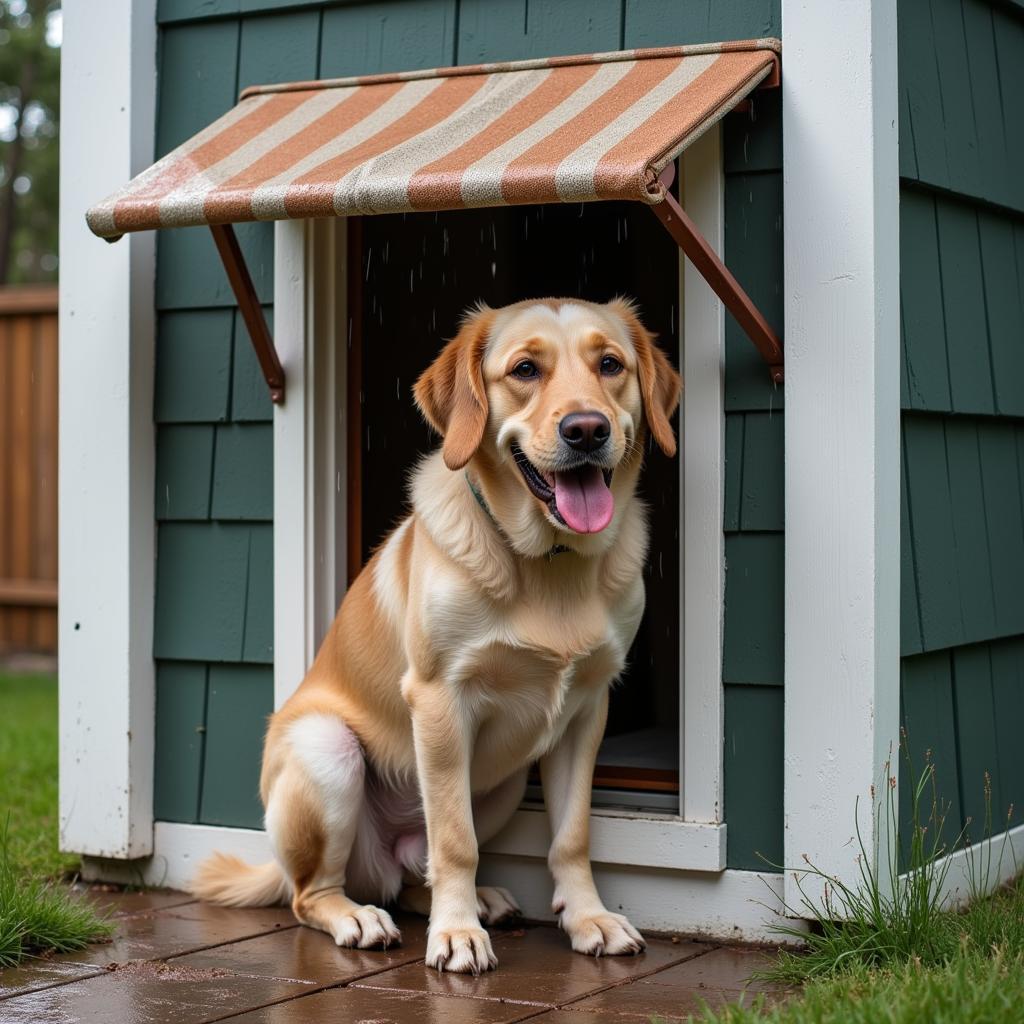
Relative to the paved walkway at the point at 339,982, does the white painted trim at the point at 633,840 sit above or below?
above

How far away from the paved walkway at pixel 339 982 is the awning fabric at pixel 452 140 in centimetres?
168

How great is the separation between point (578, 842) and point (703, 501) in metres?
0.89

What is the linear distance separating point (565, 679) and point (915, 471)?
1028mm

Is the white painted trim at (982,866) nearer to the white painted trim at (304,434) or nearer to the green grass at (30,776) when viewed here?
the white painted trim at (304,434)

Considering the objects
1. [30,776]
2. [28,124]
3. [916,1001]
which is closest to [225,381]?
[30,776]

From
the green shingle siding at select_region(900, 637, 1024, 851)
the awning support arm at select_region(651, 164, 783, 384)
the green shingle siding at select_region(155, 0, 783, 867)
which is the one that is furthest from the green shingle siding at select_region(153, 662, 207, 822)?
the green shingle siding at select_region(900, 637, 1024, 851)

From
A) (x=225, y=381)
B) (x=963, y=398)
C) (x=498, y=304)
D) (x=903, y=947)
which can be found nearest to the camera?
(x=903, y=947)

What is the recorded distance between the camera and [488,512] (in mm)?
3590

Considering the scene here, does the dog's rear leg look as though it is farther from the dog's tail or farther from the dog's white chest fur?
the dog's white chest fur

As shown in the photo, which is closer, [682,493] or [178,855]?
[682,493]

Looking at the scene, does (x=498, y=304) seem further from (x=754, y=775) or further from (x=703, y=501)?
(x=754, y=775)

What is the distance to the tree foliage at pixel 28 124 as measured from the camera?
14.6m

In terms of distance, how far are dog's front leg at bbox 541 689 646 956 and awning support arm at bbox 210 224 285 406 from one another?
1268mm

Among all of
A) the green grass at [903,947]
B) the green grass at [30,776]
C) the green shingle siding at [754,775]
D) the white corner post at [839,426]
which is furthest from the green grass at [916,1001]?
the green grass at [30,776]
